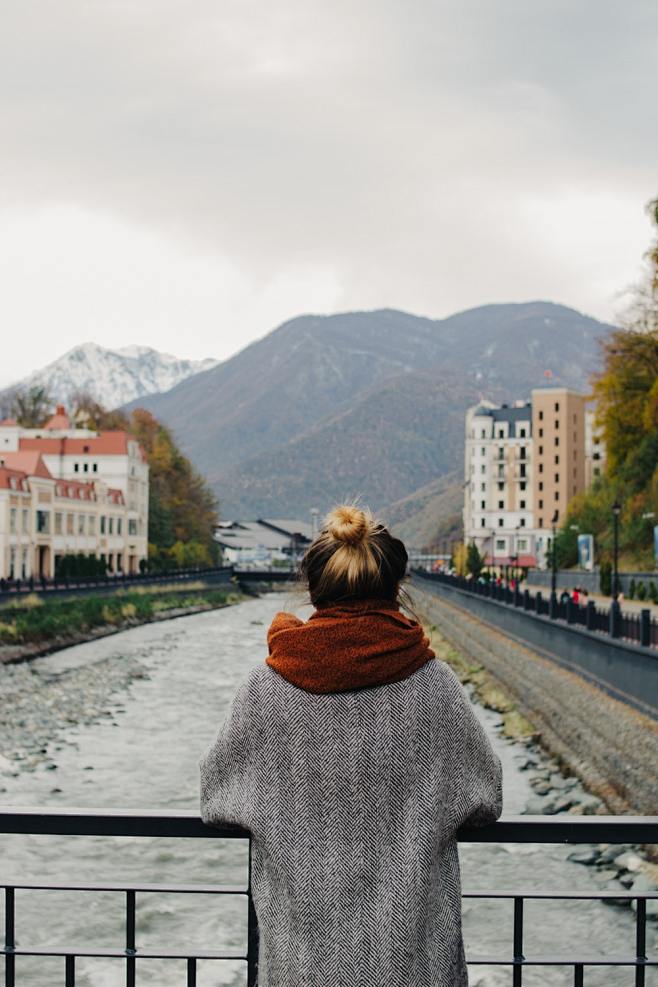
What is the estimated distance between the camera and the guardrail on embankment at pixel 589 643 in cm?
2005

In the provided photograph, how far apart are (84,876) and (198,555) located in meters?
90.3

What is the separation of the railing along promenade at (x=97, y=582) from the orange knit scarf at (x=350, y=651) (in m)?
48.7

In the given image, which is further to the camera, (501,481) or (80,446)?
(501,481)

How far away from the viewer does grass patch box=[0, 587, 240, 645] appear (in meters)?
47.7

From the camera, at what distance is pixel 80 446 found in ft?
283

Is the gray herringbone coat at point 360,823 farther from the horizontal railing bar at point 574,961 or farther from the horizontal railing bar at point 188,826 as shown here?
the horizontal railing bar at point 574,961

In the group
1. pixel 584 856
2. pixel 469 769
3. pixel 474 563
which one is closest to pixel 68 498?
pixel 474 563

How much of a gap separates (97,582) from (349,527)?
66654 mm

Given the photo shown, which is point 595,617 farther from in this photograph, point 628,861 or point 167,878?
point 167,878

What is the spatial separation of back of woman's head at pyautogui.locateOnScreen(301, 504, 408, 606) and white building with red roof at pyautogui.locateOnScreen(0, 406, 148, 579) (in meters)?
62.9

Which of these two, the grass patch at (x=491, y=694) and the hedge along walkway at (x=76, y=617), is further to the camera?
the hedge along walkway at (x=76, y=617)

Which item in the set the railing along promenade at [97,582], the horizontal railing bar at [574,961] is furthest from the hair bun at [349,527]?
the railing along promenade at [97,582]

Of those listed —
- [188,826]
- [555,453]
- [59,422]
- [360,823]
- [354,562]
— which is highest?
[555,453]

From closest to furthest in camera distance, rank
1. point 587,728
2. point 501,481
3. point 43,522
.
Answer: point 587,728 < point 43,522 < point 501,481
